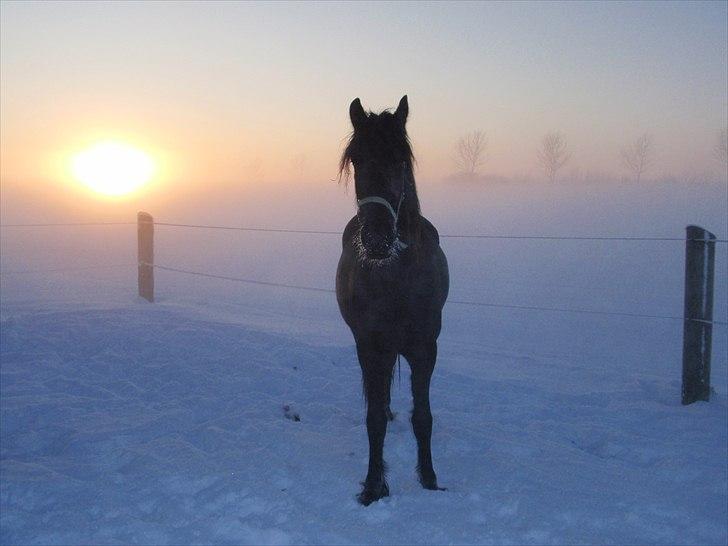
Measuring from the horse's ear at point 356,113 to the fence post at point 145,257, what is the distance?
726cm

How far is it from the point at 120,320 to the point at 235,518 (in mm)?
5356

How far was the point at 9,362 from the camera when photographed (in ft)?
19.5

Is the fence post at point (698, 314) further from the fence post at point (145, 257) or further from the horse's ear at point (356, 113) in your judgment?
the fence post at point (145, 257)

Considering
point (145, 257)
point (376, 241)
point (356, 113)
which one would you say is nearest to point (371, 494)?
point (376, 241)

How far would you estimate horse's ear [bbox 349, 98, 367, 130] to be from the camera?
9.14 feet

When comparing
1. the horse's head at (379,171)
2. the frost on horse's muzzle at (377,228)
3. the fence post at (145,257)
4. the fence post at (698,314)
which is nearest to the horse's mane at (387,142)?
the horse's head at (379,171)

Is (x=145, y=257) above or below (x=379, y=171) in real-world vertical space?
below

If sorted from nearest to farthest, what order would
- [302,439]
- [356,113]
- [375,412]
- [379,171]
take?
1. [379,171]
2. [356,113]
3. [375,412]
4. [302,439]

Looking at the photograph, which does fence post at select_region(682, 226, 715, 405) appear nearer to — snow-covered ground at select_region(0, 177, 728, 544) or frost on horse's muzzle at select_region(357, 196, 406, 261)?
snow-covered ground at select_region(0, 177, 728, 544)

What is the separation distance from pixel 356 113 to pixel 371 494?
6.62 ft

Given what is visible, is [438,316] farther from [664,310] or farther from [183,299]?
[664,310]

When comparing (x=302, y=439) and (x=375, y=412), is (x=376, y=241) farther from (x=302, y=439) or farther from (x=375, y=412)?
(x=302, y=439)

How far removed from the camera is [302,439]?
400cm

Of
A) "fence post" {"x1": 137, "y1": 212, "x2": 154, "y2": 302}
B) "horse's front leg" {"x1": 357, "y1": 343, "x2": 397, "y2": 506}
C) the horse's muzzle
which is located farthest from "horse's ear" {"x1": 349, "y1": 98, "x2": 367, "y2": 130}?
"fence post" {"x1": 137, "y1": 212, "x2": 154, "y2": 302}
